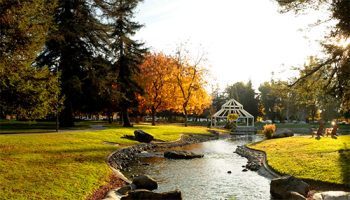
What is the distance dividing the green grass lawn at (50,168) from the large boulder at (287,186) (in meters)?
6.82

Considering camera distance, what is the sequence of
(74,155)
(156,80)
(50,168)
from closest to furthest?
1. (50,168)
2. (74,155)
3. (156,80)

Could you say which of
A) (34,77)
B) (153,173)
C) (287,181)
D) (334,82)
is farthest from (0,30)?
(334,82)

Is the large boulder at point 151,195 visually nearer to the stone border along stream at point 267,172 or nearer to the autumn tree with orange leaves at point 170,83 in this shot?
the stone border along stream at point 267,172

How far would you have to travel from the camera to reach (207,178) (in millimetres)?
11953

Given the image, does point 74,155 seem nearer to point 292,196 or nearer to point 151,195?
point 151,195

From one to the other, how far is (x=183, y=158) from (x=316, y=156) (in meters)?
8.51

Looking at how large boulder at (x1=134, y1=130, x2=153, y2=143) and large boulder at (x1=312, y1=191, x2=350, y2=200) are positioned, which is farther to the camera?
large boulder at (x1=134, y1=130, x2=153, y2=143)

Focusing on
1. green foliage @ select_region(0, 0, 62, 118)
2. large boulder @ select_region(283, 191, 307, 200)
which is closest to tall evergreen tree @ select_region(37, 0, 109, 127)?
green foliage @ select_region(0, 0, 62, 118)

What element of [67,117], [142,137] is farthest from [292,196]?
[67,117]

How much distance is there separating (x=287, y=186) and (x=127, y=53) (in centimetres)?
2559

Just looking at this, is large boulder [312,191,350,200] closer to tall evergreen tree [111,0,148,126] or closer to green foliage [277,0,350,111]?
green foliage [277,0,350,111]

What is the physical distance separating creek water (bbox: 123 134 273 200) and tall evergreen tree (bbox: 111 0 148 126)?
14330 millimetres

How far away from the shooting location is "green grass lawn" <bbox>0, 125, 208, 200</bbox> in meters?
7.69

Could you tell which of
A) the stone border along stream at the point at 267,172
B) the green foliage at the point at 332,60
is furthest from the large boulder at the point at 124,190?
the green foliage at the point at 332,60
